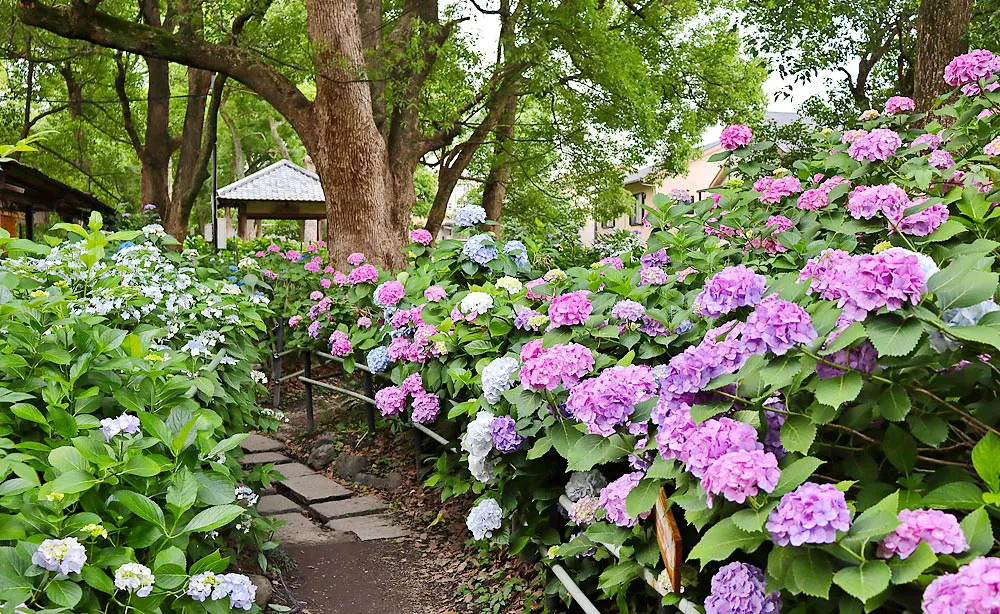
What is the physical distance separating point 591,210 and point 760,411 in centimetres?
1790

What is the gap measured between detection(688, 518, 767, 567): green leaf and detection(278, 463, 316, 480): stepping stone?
13.7ft

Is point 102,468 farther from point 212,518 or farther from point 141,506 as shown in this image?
point 212,518

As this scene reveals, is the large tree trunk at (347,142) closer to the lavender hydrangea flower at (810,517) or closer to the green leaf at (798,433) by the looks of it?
the green leaf at (798,433)

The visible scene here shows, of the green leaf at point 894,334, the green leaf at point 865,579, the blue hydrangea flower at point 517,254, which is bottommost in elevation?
the green leaf at point 865,579

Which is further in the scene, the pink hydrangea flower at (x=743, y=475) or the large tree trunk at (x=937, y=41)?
the large tree trunk at (x=937, y=41)

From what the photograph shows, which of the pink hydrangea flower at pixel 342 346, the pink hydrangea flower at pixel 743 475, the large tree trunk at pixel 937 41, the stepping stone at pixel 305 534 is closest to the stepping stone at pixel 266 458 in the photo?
the pink hydrangea flower at pixel 342 346

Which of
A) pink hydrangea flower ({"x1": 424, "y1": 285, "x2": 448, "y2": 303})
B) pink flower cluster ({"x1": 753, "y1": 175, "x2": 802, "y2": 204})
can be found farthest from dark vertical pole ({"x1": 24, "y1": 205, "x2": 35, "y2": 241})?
pink flower cluster ({"x1": 753, "y1": 175, "x2": 802, "y2": 204})

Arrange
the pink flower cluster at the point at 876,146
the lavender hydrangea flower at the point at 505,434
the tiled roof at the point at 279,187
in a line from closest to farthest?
the lavender hydrangea flower at the point at 505,434
the pink flower cluster at the point at 876,146
the tiled roof at the point at 279,187

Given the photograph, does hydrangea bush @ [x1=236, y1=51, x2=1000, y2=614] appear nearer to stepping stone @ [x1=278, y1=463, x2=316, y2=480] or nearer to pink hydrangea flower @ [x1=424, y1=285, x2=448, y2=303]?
pink hydrangea flower @ [x1=424, y1=285, x2=448, y2=303]

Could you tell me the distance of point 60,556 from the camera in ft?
5.56

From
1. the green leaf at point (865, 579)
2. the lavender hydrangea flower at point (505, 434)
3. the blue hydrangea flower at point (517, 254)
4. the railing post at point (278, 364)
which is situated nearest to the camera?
the green leaf at point (865, 579)

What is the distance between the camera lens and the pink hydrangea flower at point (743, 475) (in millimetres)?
1519

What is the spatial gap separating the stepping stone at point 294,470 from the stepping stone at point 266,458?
11cm

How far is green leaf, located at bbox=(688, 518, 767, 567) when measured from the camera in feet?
4.99
